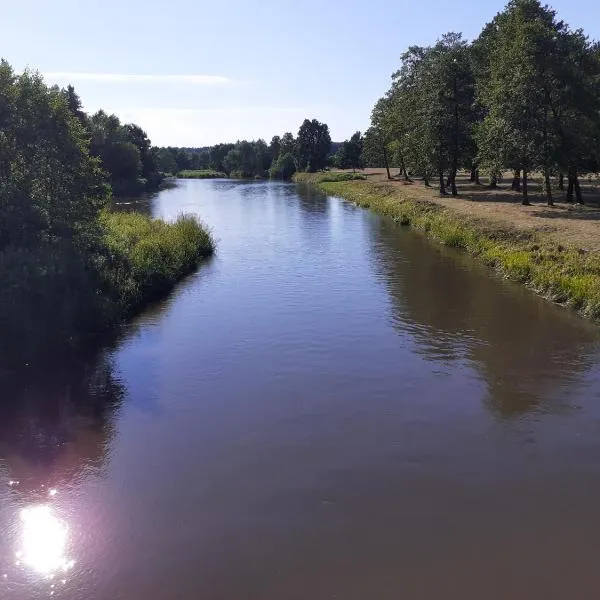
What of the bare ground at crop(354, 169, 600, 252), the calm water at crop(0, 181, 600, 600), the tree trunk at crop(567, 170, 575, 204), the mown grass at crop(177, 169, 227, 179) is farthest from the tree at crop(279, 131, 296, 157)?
the calm water at crop(0, 181, 600, 600)

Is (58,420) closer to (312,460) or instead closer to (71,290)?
(312,460)

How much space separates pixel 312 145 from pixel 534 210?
99.7 m

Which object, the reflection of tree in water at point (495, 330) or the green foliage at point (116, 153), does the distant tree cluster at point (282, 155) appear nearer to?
the green foliage at point (116, 153)

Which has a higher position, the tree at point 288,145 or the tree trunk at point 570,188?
the tree at point 288,145

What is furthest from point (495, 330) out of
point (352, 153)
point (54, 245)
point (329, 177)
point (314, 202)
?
point (352, 153)

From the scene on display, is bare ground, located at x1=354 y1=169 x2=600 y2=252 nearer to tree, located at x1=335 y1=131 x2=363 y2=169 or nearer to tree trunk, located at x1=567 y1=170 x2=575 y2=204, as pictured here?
tree trunk, located at x1=567 y1=170 x2=575 y2=204

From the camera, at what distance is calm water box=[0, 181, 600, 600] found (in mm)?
8906

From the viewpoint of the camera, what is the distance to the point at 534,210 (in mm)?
38000

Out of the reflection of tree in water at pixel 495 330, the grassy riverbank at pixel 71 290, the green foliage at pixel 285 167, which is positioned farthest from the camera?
the green foliage at pixel 285 167

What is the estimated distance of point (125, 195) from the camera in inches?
3344

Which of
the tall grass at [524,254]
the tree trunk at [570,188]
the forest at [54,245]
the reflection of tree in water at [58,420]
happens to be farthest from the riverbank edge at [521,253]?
the reflection of tree in water at [58,420]

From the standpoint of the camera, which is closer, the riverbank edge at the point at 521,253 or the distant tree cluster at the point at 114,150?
the riverbank edge at the point at 521,253

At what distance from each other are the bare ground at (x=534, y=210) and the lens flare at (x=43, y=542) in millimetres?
22688

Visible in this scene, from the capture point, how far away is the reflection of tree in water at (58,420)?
1202cm
